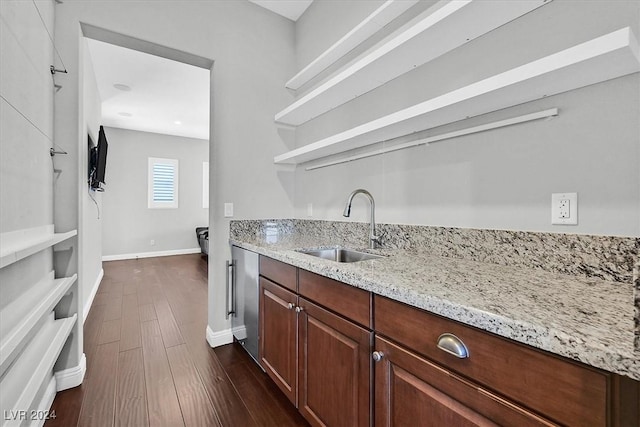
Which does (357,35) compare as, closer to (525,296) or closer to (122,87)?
(525,296)

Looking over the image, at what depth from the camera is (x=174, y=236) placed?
6523mm

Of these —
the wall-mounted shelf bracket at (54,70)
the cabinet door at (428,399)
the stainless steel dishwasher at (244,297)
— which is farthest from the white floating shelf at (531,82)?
the wall-mounted shelf bracket at (54,70)

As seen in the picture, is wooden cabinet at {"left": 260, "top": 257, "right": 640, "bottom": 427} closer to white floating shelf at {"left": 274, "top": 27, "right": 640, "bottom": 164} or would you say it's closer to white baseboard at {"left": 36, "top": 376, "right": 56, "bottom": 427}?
white floating shelf at {"left": 274, "top": 27, "right": 640, "bottom": 164}

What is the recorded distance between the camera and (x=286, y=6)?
2486 mm

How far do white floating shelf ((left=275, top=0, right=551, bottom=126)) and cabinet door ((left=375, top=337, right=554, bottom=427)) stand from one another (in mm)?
1292

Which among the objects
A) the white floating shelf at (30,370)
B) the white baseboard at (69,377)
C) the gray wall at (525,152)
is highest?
the gray wall at (525,152)

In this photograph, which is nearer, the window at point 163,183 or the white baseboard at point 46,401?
the white baseboard at point 46,401

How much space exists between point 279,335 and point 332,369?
0.48 meters

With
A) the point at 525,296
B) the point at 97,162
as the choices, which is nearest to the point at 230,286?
the point at 525,296

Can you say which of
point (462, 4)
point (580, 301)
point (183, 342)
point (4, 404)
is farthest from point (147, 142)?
point (580, 301)

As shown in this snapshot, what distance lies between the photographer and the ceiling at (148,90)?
3.24 meters

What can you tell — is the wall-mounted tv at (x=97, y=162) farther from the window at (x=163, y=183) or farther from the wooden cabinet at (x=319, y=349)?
the window at (x=163, y=183)

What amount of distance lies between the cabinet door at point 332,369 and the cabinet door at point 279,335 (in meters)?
0.08

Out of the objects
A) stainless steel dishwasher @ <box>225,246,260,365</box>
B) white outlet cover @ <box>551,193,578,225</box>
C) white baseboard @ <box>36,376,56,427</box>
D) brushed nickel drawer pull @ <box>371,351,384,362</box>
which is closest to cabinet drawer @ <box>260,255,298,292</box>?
stainless steel dishwasher @ <box>225,246,260,365</box>
